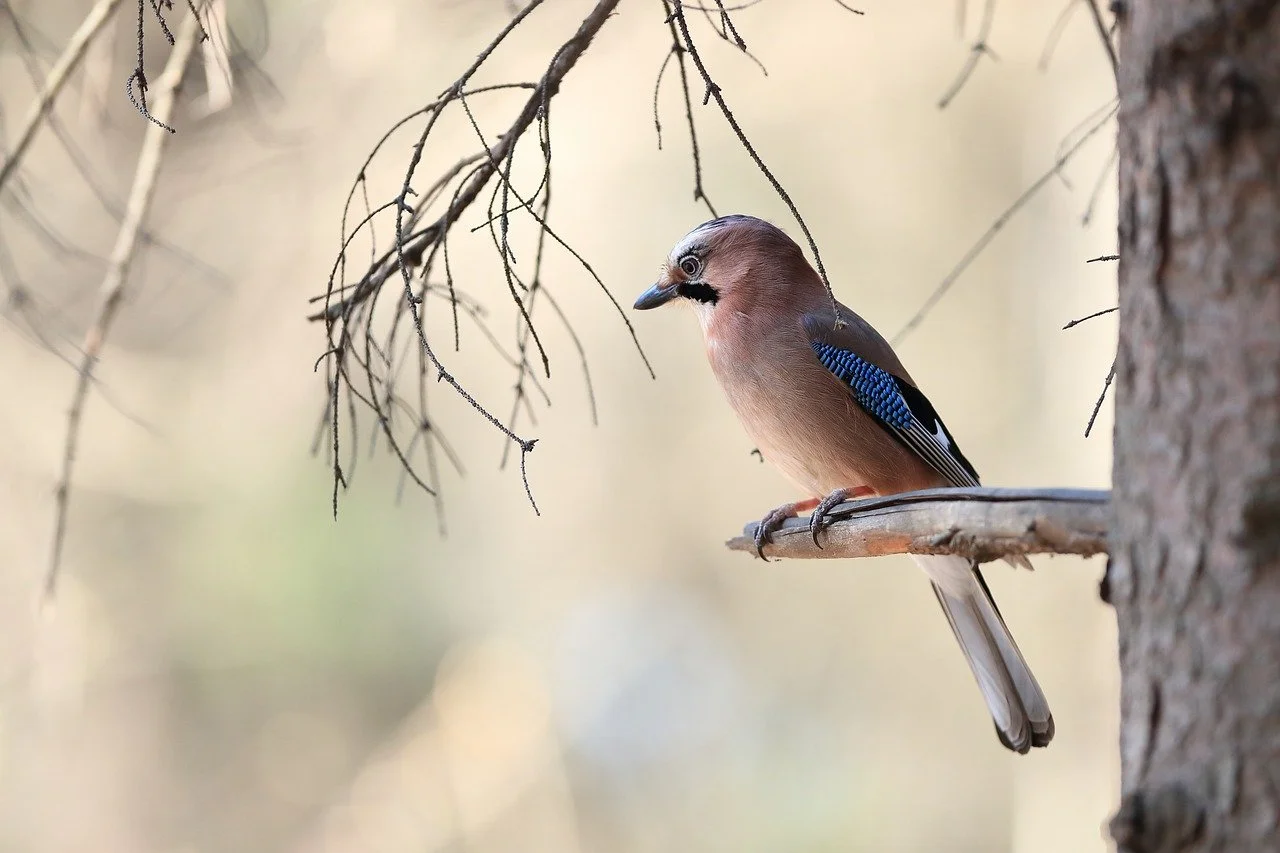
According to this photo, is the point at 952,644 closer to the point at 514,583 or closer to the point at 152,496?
the point at 514,583

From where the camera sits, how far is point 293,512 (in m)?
6.16

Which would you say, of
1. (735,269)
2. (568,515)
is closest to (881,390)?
(735,269)

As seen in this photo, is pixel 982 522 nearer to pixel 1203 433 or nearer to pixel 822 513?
pixel 1203 433

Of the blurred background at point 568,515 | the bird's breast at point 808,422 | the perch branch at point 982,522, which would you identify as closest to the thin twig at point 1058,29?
the bird's breast at point 808,422

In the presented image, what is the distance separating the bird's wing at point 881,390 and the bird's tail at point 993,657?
225 millimetres

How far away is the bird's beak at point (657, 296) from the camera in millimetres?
2973

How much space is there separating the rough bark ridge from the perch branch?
15cm

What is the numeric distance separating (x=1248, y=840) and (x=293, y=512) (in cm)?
547

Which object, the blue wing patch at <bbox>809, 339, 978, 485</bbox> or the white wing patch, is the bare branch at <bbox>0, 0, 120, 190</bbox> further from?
the white wing patch

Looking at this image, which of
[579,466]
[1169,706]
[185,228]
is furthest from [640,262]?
[1169,706]

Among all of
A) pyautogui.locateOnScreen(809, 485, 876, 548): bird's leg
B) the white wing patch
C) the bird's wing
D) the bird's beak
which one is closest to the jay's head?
the bird's beak

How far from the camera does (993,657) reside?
2609mm

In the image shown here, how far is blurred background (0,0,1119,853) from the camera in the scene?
5.62 meters

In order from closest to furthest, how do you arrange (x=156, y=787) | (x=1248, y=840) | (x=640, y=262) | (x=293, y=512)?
(x=1248, y=840), (x=640, y=262), (x=293, y=512), (x=156, y=787)
